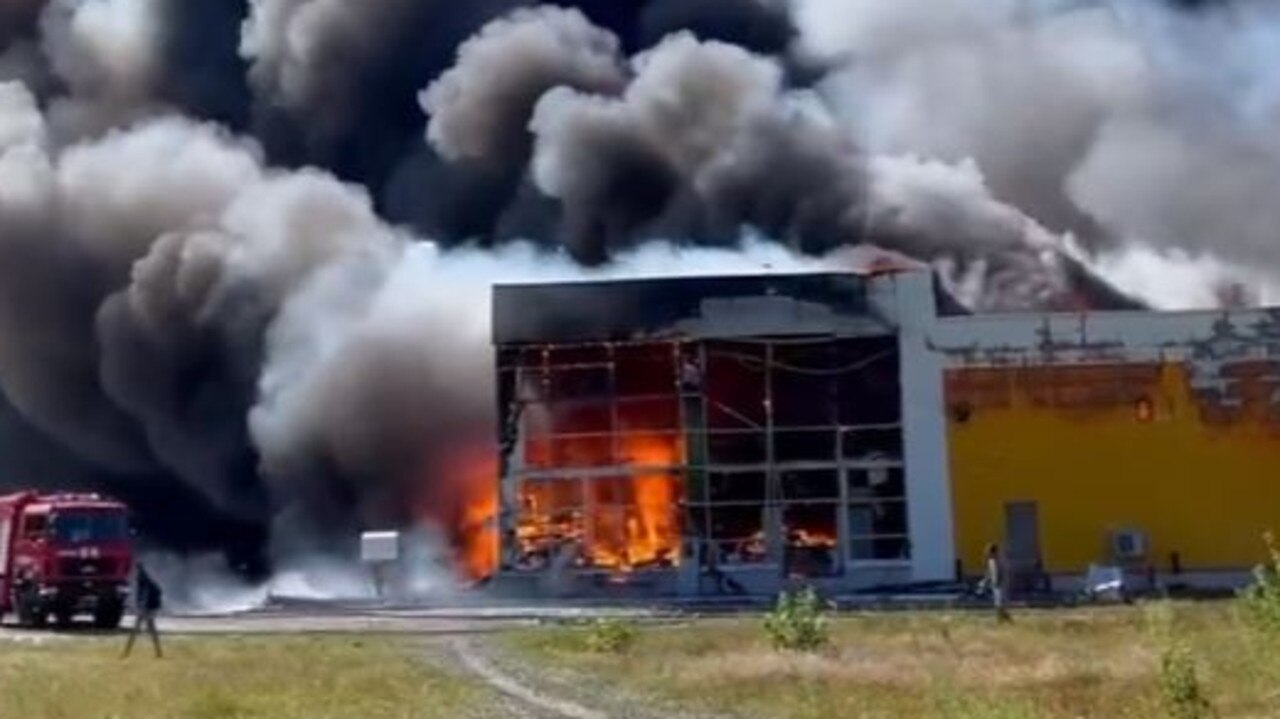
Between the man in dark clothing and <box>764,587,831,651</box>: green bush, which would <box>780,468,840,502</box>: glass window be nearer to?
<box>764,587,831,651</box>: green bush

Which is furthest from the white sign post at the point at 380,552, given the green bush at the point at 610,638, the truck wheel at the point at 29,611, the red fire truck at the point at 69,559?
the green bush at the point at 610,638

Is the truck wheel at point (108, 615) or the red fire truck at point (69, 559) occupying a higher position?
the red fire truck at point (69, 559)

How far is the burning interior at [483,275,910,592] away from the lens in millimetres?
47594

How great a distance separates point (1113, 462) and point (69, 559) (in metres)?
25.2

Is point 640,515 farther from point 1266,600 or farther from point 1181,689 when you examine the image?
point 1181,689

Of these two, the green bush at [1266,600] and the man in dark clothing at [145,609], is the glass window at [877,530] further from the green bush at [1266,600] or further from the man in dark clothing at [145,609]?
the green bush at [1266,600]

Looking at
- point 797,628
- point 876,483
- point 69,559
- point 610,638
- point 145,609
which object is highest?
point 876,483

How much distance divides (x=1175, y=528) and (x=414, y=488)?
72.9 ft

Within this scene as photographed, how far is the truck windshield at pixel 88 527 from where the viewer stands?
39.3 meters

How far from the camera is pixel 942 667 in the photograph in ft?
78.6

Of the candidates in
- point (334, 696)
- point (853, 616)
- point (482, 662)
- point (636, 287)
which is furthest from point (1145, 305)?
point (334, 696)

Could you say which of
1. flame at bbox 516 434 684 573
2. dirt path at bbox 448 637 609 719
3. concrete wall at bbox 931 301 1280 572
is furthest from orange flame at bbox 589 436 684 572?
dirt path at bbox 448 637 609 719

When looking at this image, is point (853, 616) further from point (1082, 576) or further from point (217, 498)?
point (217, 498)

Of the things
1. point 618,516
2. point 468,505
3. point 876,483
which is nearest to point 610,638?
point 618,516
